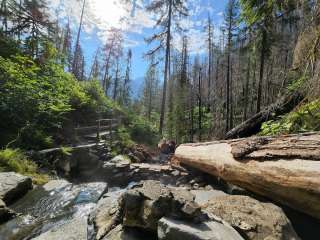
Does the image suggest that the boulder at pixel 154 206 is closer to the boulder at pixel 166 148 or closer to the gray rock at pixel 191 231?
the gray rock at pixel 191 231

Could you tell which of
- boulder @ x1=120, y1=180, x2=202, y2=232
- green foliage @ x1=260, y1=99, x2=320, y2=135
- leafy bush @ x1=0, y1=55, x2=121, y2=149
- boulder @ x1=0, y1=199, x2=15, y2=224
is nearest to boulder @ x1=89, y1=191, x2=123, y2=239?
boulder @ x1=120, y1=180, x2=202, y2=232

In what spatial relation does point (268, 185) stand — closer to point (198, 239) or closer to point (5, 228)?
point (198, 239)

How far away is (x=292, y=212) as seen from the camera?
11.2 ft

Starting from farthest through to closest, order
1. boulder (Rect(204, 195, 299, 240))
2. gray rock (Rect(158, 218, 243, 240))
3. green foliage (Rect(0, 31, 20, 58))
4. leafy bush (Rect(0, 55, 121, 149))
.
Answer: green foliage (Rect(0, 31, 20, 58)) < leafy bush (Rect(0, 55, 121, 149)) < boulder (Rect(204, 195, 299, 240)) < gray rock (Rect(158, 218, 243, 240))

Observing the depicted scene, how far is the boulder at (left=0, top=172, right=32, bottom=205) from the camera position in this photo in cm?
423

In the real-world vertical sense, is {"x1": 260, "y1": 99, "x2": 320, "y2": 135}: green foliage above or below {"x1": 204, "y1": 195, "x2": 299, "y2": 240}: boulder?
above

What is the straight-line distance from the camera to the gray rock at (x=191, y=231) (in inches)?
87.4

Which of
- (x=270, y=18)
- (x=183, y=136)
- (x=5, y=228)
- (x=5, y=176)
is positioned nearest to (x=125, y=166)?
(x=5, y=176)

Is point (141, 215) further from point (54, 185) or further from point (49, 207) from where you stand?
point (54, 185)

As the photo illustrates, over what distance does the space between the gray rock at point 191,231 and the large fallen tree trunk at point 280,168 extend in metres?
1.14

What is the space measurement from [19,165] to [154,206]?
177 inches

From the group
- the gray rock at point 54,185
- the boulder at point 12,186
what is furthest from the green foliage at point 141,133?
the boulder at point 12,186

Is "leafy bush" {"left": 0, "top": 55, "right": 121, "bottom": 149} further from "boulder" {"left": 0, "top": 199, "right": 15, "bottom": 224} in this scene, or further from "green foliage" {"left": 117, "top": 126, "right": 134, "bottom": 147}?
"green foliage" {"left": 117, "top": 126, "right": 134, "bottom": 147}

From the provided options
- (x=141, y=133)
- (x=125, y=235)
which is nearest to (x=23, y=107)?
(x=125, y=235)
